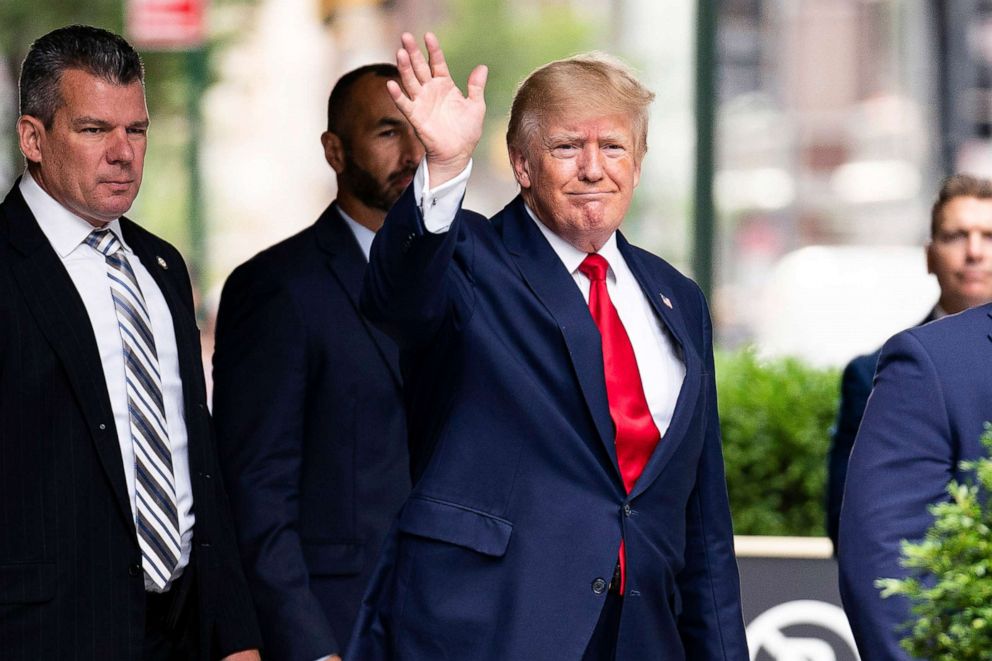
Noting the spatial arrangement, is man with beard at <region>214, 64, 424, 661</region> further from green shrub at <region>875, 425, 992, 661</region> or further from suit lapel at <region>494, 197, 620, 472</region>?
green shrub at <region>875, 425, 992, 661</region>

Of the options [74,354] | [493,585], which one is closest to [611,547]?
[493,585]

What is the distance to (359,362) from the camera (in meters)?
4.50

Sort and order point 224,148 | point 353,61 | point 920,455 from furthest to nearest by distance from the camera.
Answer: point 224,148 < point 353,61 < point 920,455

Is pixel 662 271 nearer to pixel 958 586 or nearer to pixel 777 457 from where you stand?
pixel 958 586

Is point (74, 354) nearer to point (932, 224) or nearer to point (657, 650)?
point (657, 650)

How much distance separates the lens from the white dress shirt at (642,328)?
3.69 meters

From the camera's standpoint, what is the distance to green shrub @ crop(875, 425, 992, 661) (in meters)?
2.40

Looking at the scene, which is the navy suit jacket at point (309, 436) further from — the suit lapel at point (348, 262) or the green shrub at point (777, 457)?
the green shrub at point (777, 457)

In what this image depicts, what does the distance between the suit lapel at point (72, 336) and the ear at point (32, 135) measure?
0.22 m

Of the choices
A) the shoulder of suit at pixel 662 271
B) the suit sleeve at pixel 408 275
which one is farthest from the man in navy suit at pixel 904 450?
the suit sleeve at pixel 408 275

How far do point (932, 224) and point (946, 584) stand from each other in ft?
11.9

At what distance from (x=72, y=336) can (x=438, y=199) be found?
2.97ft

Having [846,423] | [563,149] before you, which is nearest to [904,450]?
[563,149]

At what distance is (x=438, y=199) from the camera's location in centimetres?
329
